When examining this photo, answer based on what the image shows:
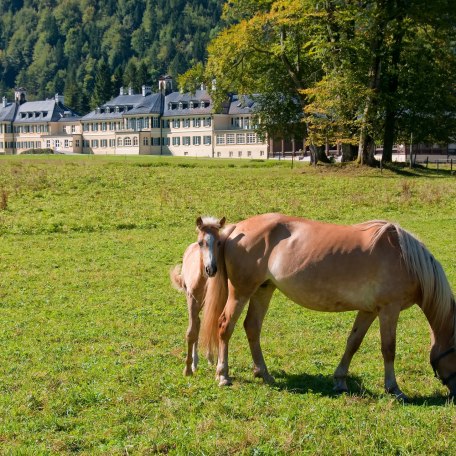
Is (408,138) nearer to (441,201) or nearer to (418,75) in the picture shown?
(418,75)

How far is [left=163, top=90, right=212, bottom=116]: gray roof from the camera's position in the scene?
11281cm

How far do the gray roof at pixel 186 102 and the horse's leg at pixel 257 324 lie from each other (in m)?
104

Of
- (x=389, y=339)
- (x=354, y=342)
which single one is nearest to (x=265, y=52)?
(x=354, y=342)

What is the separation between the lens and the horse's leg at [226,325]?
8.63 metres

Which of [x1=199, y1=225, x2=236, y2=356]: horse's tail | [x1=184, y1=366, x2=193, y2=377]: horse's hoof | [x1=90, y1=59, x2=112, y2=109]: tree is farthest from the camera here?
[x1=90, y1=59, x2=112, y2=109]: tree

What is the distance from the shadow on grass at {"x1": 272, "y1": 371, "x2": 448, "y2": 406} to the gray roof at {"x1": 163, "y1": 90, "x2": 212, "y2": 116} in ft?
341

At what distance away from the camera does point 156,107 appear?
392 ft

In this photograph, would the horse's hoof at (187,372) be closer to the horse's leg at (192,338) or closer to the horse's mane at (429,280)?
the horse's leg at (192,338)

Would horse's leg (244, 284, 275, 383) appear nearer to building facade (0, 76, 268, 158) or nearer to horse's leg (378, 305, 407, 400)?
horse's leg (378, 305, 407, 400)

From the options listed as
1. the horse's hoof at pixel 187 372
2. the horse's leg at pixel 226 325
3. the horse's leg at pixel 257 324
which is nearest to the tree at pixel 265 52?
the horse's leg at pixel 257 324

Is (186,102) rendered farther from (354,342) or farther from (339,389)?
(339,389)

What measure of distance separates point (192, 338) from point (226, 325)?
0.68 meters

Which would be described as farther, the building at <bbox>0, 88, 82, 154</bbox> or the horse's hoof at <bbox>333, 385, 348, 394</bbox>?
the building at <bbox>0, 88, 82, 154</bbox>

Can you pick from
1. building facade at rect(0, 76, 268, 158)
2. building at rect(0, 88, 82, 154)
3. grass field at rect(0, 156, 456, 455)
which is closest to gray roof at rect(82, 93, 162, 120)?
building facade at rect(0, 76, 268, 158)
